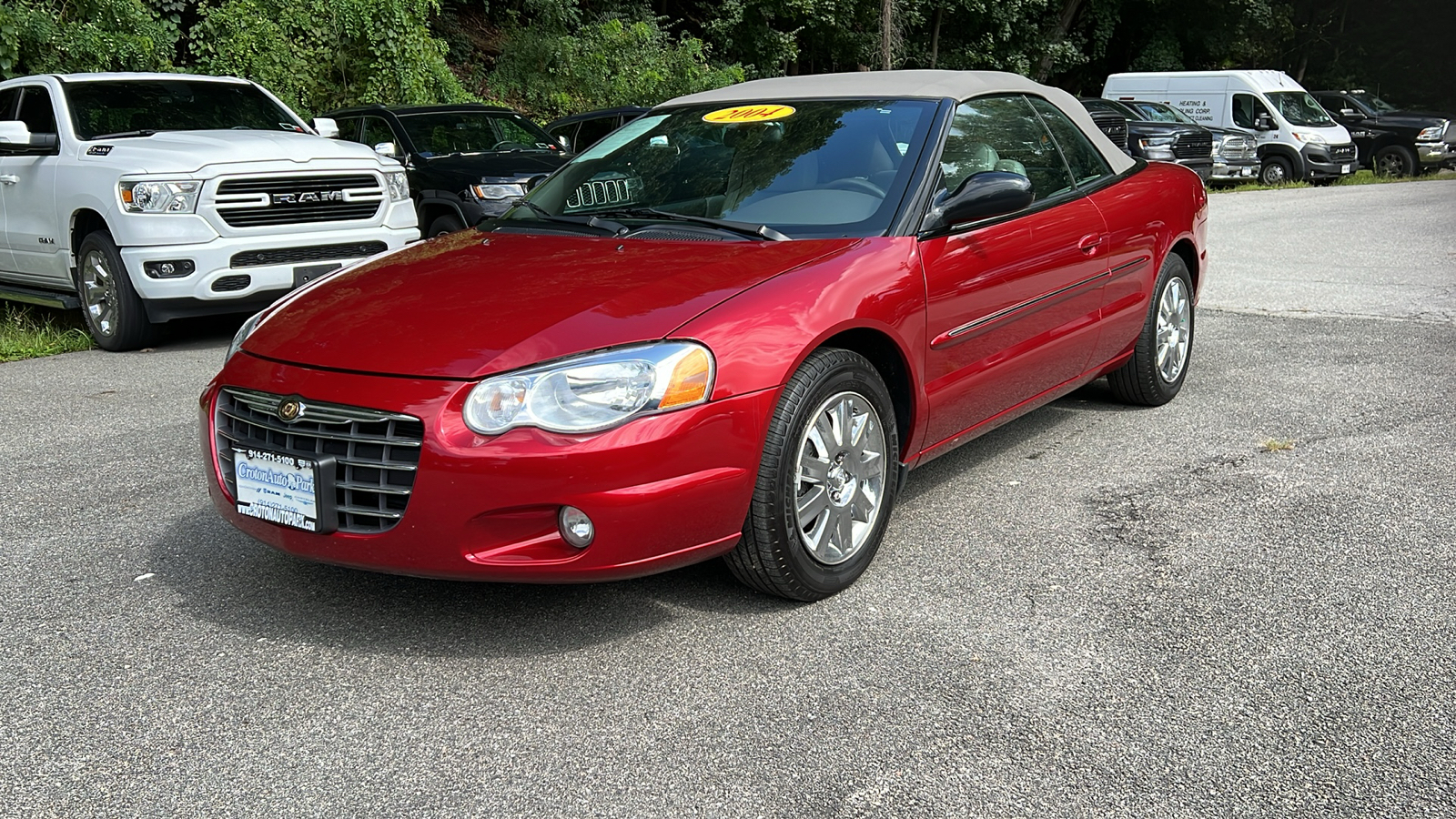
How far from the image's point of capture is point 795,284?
351 cm

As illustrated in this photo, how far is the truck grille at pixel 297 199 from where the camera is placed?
7734 millimetres

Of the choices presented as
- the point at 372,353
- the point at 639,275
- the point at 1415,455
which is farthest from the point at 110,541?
→ the point at 1415,455

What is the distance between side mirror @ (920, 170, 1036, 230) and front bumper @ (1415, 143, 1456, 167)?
2451 cm

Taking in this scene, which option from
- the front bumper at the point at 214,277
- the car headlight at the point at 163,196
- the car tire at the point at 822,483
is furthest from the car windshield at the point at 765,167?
the car headlight at the point at 163,196

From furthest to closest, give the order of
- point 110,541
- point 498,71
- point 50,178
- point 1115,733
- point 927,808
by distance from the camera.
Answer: point 498,71
point 50,178
point 110,541
point 1115,733
point 927,808

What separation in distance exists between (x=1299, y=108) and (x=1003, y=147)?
855 inches

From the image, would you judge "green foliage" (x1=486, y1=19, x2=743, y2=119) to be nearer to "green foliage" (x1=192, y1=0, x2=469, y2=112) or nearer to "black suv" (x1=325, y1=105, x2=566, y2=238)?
"green foliage" (x1=192, y1=0, x2=469, y2=112)

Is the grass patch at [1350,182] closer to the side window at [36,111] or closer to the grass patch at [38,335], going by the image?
the grass patch at [38,335]

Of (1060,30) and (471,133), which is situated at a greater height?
(1060,30)

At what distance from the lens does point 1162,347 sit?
5.72 metres

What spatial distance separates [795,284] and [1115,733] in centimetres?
144

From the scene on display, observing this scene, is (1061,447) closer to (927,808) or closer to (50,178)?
(927,808)

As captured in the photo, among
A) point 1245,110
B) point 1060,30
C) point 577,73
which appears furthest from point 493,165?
point 1060,30

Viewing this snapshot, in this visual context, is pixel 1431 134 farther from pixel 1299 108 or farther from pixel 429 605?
pixel 429 605
